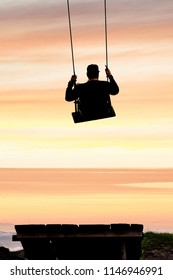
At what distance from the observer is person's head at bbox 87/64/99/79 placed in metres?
15.3

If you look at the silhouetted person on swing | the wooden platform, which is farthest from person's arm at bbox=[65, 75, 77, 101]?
the wooden platform

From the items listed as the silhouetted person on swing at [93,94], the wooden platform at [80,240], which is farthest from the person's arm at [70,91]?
the wooden platform at [80,240]

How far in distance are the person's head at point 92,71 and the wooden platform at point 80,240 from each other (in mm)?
2917

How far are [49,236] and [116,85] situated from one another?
3.09m

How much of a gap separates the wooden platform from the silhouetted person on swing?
2.26 metres

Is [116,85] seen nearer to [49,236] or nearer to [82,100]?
[82,100]

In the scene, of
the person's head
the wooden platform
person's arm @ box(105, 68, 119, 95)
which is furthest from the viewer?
person's arm @ box(105, 68, 119, 95)

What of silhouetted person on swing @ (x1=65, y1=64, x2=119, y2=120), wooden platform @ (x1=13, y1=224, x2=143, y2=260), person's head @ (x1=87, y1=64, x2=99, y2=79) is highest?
person's head @ (x1=87, y1=64, x2=99, y2=79)

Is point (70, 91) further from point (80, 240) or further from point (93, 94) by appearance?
point (80, 240)

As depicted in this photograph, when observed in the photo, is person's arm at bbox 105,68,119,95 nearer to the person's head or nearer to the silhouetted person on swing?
the silhouetted person on swing

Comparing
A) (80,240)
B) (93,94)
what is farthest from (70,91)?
(80,240)

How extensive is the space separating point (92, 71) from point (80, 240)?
318 cm

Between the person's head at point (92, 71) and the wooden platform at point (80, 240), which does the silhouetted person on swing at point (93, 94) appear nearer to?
the person's head at point (92, 71)
